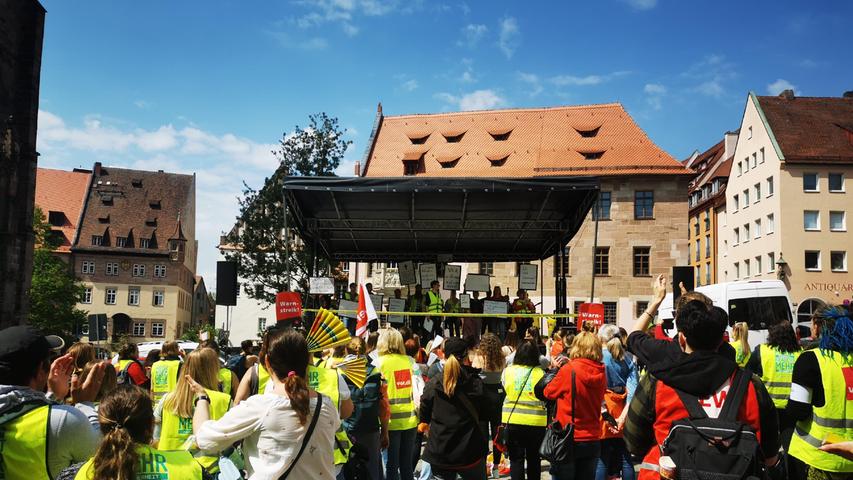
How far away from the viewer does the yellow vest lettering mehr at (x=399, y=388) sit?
25.0 feet

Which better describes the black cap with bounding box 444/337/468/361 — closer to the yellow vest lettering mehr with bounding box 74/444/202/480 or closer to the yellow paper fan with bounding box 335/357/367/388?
the yellow paper fan with bounding box 335/357/367/388

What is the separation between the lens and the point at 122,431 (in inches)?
120

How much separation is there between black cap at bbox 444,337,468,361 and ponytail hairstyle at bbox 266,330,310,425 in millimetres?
2489

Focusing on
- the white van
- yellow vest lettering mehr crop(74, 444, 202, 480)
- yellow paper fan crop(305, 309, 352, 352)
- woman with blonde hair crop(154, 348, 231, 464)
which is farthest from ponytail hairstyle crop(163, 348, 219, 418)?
the white van

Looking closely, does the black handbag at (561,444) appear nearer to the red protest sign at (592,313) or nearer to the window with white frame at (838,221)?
the red protest sign at (592,313)

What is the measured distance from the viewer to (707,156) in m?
74.6

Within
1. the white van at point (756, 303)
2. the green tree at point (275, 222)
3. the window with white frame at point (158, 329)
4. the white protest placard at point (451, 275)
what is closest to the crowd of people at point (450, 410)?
the white protest placard at point (451, 275)

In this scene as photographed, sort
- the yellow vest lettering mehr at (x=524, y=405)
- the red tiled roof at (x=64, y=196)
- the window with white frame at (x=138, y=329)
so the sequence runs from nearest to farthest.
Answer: the yellow vest lettering mehr at (x=524, y=405)
the window with white frame at (x=138, y=329)
the red tiled roof at (x=64, y=196)

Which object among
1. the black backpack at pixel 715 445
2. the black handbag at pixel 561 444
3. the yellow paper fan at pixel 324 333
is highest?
the yellow paper fan at pixel 324 333

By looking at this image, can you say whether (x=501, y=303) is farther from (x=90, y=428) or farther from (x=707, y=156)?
(x=707, y=156)

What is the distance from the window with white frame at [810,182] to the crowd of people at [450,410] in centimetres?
4525

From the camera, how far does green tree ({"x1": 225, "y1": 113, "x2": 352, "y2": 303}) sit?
45.3 meters

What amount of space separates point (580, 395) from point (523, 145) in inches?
1767

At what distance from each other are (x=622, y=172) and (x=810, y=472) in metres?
43.4
